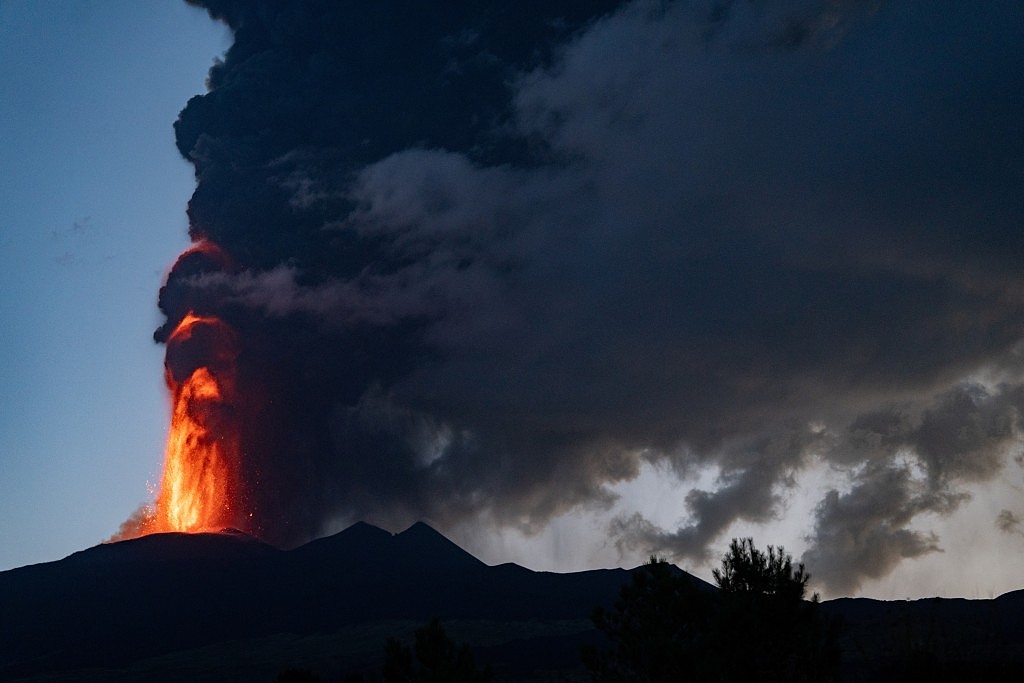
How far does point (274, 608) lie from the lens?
440 ft

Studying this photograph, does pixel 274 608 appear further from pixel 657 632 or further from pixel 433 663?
pixel 657 632

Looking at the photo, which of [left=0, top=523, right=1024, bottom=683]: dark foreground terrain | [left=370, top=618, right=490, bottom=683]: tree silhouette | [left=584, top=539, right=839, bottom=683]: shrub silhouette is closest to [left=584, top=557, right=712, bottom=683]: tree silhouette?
[left=584, top=539, right=839, bottom=683]: shrub silhouette

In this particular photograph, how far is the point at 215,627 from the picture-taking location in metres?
126

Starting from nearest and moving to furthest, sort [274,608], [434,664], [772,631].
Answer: [772,631] → [434,664] → [274,608]

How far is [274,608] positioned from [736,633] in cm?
12489

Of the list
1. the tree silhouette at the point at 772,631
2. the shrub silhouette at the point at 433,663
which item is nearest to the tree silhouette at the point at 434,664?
the shrub silhouette at the point at 433,663

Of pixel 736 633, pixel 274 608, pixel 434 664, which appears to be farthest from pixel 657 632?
pixel 274 608

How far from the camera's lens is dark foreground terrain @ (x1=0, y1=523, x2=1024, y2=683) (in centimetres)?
10319

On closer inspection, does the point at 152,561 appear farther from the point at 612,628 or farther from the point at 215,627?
the point at 612,628

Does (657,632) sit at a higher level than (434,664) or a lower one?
higher

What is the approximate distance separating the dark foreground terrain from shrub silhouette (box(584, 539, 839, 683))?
190 feet

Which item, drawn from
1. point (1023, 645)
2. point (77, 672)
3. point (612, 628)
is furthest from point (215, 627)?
point (612, 628)

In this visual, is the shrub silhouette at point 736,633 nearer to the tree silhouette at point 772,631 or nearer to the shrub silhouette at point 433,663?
the tree silhouette at point 772,631

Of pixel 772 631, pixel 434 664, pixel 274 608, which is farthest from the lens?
pixel 274 608
